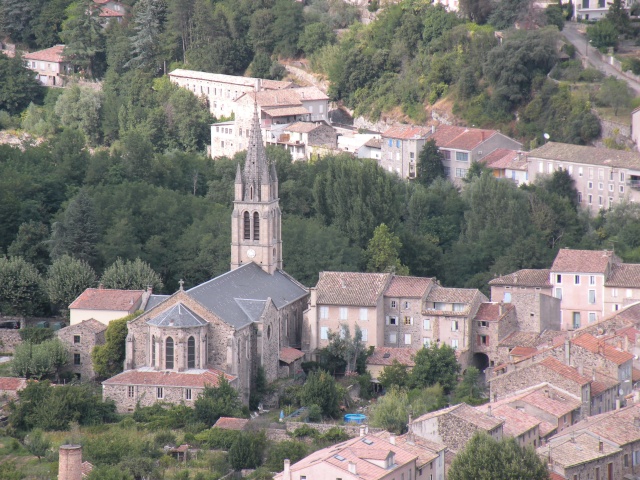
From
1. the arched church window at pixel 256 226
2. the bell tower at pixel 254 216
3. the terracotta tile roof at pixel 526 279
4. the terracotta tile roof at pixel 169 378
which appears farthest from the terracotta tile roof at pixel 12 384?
the terracotta tile roof at pixel 526 279

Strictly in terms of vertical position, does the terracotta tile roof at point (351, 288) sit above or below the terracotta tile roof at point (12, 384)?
above

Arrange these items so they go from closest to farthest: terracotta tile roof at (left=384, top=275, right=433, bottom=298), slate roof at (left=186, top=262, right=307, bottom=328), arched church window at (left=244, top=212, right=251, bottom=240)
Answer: slate roof at (left=186, top=262, right=307, bottom=328) → terracotta tile roof at (left=384, top=275, right=433, bottom=298) → arched church window at (left=244, top=212, right=251, bottom=240)

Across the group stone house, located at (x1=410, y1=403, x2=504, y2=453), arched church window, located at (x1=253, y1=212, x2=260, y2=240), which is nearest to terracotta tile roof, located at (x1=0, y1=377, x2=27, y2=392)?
arched church window, located at (x1=253, y1=212, x2=260, y2=240)

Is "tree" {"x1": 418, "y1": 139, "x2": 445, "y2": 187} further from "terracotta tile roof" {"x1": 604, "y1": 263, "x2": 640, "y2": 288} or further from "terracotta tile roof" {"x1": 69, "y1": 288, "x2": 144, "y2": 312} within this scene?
"terracotta tile roof" {"x1": 69, "y1": 288, "x2": 144, "y2": 312}

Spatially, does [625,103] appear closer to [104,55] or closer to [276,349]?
[276,349]

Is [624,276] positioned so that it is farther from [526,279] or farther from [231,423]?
[231,423]

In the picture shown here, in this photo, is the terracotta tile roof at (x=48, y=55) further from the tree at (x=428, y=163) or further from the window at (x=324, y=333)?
the window at (x=324, y=333)

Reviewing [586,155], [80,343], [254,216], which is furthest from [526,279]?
[80,343]
